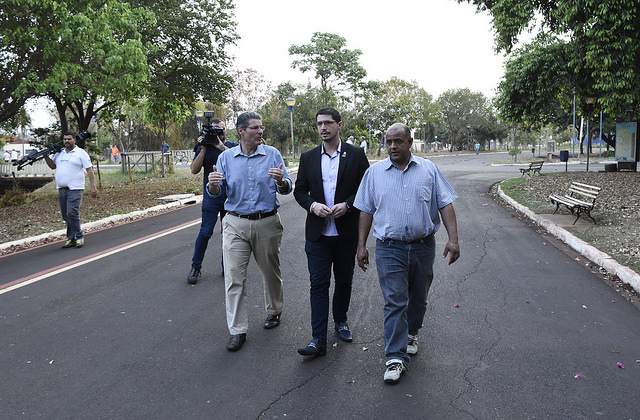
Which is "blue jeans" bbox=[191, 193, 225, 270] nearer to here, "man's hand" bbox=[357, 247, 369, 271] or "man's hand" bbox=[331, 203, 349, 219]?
"man's hand" bbox=[331, 203, 349, 219]

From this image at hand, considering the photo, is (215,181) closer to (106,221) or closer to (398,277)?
(398,277)

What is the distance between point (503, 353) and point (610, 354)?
88 centimetres

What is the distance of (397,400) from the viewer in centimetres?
345

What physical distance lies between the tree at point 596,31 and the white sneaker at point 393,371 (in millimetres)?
15060

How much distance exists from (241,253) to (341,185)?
1.11 meters

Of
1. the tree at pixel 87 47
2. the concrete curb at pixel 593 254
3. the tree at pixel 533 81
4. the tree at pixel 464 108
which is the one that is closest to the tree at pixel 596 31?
the tree at pixel 533 81

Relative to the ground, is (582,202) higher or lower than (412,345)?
higher

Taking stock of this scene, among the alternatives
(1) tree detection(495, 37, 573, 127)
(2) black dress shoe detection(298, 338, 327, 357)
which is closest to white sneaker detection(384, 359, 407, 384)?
(2) black dress shoe detection(298, 338, 327, 357)

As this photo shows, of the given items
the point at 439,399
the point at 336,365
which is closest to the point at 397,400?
the point at 439,399

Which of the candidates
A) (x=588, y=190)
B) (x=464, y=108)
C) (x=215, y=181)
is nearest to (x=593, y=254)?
(x=588, y=190)

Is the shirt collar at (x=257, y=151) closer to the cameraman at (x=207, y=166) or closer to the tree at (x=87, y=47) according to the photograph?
the cameraman at (x=207, y=166)

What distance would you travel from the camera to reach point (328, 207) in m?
4.12

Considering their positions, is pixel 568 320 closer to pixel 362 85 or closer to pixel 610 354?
pixel 610 354

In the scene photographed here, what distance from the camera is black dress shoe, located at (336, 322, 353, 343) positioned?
4.46 m
